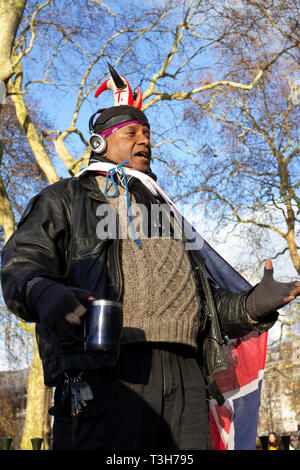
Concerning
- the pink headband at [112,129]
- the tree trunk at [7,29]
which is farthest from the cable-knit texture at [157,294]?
the tree trunk at [7,29]

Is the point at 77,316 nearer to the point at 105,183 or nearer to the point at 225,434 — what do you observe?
the point at 105,183

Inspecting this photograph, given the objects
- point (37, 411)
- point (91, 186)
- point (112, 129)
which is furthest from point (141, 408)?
point (37, 411)

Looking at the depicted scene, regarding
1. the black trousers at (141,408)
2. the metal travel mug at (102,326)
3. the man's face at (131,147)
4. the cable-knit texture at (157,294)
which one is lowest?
the black trousers at (141,408)

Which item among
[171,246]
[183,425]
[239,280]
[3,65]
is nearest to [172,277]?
[171,246]

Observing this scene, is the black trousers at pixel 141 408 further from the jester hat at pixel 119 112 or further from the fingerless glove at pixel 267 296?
the jester hat at pixel 119 112

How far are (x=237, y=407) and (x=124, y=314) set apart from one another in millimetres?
1392

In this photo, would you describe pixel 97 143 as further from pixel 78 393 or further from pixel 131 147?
pixel 78 393

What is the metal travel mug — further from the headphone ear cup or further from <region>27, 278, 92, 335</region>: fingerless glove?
the headphone ear cup

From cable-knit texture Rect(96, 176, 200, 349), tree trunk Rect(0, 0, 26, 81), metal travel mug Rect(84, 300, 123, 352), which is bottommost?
metal travel mug Rect(84, 300, 123, 352)

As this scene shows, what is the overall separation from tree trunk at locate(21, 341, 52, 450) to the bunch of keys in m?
9.32

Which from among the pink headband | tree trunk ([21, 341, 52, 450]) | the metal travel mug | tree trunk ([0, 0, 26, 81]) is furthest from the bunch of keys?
tree trunk ([21, 341, 52, 450])

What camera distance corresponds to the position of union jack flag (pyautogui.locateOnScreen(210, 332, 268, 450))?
3206 millimetres

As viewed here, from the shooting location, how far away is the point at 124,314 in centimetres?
221

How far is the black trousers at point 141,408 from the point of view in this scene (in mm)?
2018
